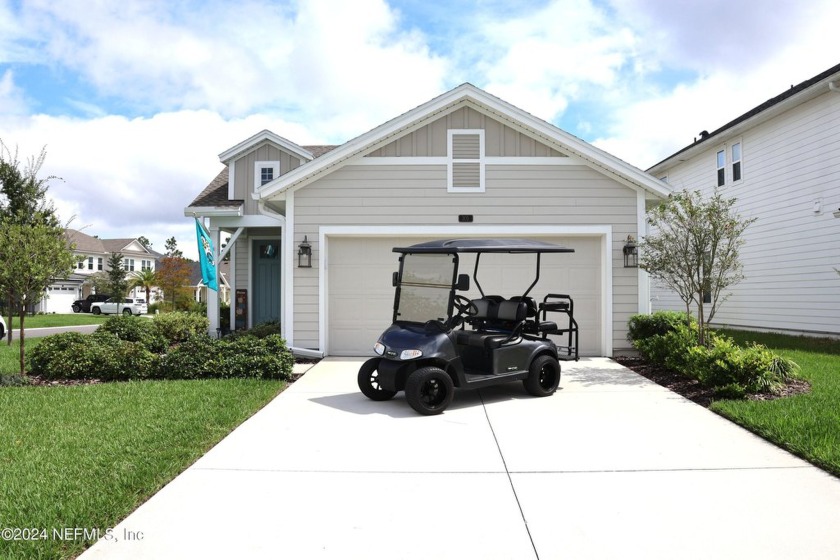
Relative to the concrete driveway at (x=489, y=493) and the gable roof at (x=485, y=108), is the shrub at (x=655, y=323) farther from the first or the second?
the concrete driveway at (x=489, y=493)

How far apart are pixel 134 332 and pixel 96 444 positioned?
6.32 meters

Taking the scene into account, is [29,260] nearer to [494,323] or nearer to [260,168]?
[494,323]

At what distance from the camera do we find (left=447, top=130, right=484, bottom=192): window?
980cm

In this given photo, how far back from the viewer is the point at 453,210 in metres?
9.79

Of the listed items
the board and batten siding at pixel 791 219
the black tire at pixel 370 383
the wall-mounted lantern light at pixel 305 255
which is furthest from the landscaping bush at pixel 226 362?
the board and batten siding at pixel 791 219

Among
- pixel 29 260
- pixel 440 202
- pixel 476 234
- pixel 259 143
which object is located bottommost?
pixel 29 260

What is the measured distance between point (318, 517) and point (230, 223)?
936cm

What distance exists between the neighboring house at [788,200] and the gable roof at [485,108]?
4.85m

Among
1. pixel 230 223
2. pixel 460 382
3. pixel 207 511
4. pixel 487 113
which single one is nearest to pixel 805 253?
pixel 487 113

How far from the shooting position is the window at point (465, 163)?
9.80 meters

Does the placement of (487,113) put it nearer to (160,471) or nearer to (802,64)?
A: (160,471)

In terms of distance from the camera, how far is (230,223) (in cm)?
1153

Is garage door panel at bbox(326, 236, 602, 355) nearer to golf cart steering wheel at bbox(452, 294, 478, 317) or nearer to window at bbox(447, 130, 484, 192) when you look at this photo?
window at bbox(447, 130, 484, 192)

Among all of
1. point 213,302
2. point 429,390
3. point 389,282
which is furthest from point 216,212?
point 429,390
